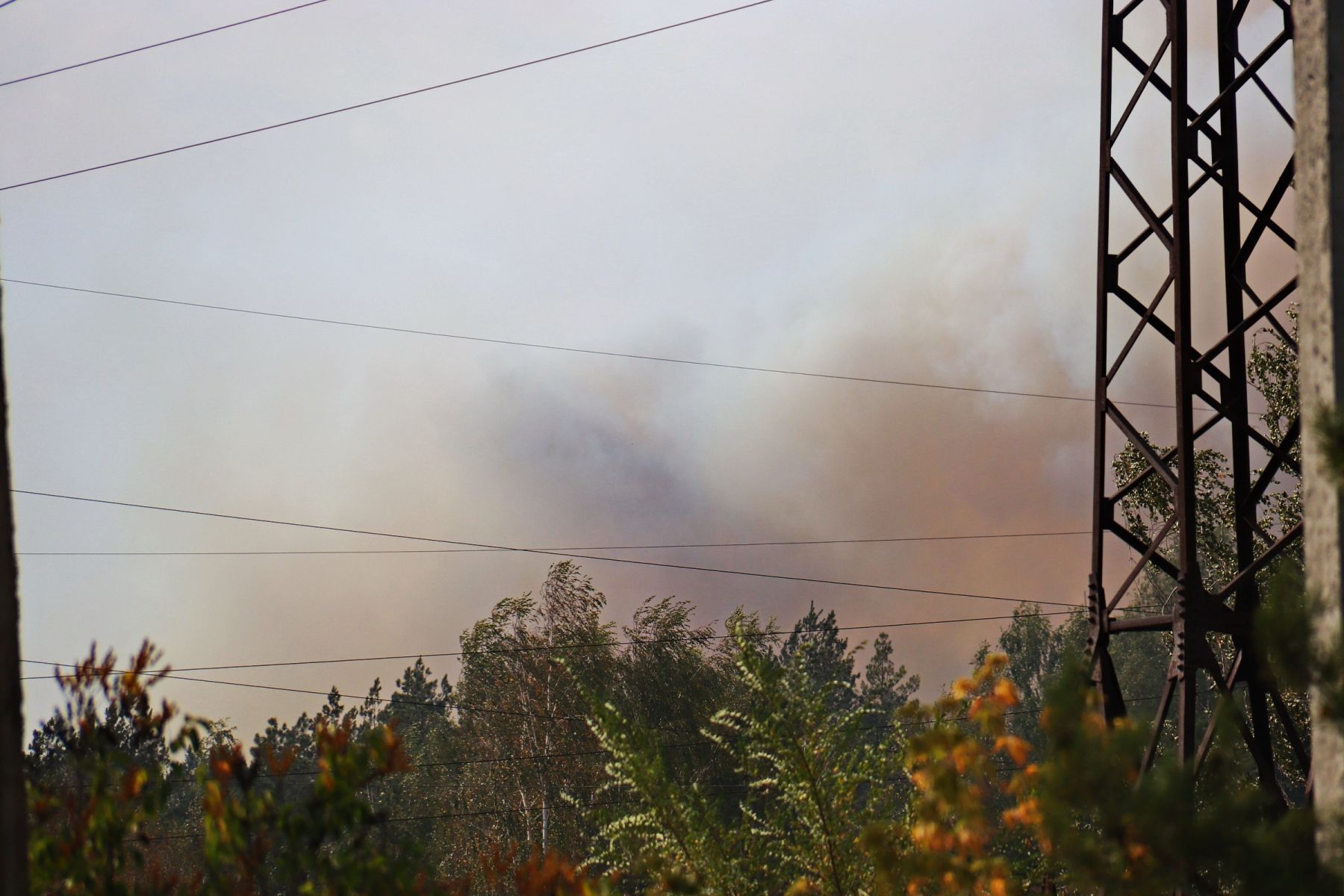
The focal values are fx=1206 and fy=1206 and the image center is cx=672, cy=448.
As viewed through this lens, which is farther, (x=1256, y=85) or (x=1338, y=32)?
(x=1256, y=85)

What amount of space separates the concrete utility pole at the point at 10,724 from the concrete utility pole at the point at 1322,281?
2.59 metres

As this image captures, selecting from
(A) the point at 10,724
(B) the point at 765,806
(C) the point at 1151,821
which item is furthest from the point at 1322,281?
(A) the point at 10,724

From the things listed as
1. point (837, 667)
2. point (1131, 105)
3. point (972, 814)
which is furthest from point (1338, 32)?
point (1131, 105)

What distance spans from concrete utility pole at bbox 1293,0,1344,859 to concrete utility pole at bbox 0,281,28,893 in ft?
8.50

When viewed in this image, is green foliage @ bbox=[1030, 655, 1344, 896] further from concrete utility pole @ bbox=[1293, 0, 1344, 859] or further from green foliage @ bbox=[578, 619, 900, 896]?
green foliage @ bbox=[578, 619, 900, 896]

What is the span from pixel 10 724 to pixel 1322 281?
9.72ft

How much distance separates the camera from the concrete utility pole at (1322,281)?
2.52 meters

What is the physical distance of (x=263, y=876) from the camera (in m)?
3.00

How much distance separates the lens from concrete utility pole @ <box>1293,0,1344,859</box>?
8.25 feet

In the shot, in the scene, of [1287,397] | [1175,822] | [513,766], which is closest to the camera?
[1175,822]

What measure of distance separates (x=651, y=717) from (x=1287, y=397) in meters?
15.4

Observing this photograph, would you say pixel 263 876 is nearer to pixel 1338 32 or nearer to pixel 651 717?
pixel 1338 32

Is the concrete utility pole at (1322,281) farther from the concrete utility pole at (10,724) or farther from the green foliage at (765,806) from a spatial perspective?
the concrete utility pole at (10,724)

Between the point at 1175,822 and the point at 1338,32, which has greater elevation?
the point at 1338,32
